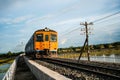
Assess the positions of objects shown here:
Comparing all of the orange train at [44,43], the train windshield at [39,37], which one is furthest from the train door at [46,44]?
the train windshield at [39,37]

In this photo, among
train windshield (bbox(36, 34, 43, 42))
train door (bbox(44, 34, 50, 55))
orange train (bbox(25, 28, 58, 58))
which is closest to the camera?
orange train (bbox(25, 28, 58, 58))

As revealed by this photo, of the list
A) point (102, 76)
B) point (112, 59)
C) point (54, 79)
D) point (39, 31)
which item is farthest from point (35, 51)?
point (54, 79)

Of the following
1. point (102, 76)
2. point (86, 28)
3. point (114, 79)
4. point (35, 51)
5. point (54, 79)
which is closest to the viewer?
point (54, 79)

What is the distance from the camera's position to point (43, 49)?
2722 centimetres

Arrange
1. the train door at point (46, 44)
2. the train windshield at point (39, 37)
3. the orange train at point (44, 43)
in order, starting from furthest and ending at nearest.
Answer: the train door at point (46, 44) < the train windshield at point (39, 37) < the orange train at point (44, 43)

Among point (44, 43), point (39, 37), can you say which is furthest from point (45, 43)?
point (39, 37)

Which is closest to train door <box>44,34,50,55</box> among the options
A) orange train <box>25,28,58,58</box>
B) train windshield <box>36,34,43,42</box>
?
orange train <box>25,28,58,58</box>

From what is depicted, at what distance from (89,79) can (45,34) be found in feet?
61.0

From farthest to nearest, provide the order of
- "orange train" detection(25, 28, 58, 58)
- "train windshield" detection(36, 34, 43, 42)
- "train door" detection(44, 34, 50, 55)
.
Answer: "train door" detection(44, 34, 50, 55)
"train windshield" detection(36, 34, 43, 42)
"orange train" detection(25, 28, 58, 58)

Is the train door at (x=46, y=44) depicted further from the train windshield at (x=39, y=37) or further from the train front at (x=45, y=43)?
the train windshield at (x=39, y=37)

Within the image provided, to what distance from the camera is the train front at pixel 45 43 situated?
1061 inches

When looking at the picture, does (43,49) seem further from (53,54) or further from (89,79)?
(89,79)

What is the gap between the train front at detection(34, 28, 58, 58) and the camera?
88.4ft

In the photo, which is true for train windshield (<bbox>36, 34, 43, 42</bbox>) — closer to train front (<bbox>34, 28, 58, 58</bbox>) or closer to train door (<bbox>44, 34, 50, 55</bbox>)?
train front (<bbox>34, 28, 58, 58</bbox>)
